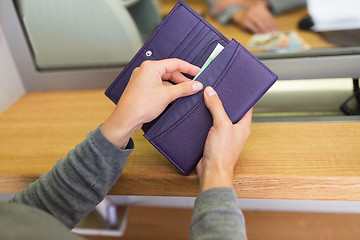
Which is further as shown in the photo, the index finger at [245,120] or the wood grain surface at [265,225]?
the wood grain surface at [265,225]

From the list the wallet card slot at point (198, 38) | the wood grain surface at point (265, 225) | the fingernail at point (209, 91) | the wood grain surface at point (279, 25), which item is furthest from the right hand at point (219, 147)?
the wood grain surface at point (265, 225)

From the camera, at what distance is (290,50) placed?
718 millimetres

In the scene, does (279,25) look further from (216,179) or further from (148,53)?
(216,179)

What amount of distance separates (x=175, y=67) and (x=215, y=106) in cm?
10

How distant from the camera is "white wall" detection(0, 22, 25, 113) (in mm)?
806

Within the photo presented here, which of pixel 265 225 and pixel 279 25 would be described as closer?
pixel 279 25

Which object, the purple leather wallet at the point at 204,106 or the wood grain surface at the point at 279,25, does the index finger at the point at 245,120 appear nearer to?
the purple leather wallet at the point at 204,106

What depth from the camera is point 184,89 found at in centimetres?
48

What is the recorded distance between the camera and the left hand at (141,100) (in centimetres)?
47

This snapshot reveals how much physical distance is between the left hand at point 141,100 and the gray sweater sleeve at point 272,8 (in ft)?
1.40

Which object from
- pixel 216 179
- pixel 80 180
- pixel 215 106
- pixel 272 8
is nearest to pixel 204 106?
pixel 215 106

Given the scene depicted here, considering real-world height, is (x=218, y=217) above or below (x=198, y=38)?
below

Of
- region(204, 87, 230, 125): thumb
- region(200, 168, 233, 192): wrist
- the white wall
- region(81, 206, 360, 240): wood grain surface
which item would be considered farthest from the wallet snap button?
region(81, 206, 360, 240): wood grain surface

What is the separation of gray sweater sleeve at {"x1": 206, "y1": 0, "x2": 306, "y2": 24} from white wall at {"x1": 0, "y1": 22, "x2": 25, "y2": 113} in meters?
0.57
